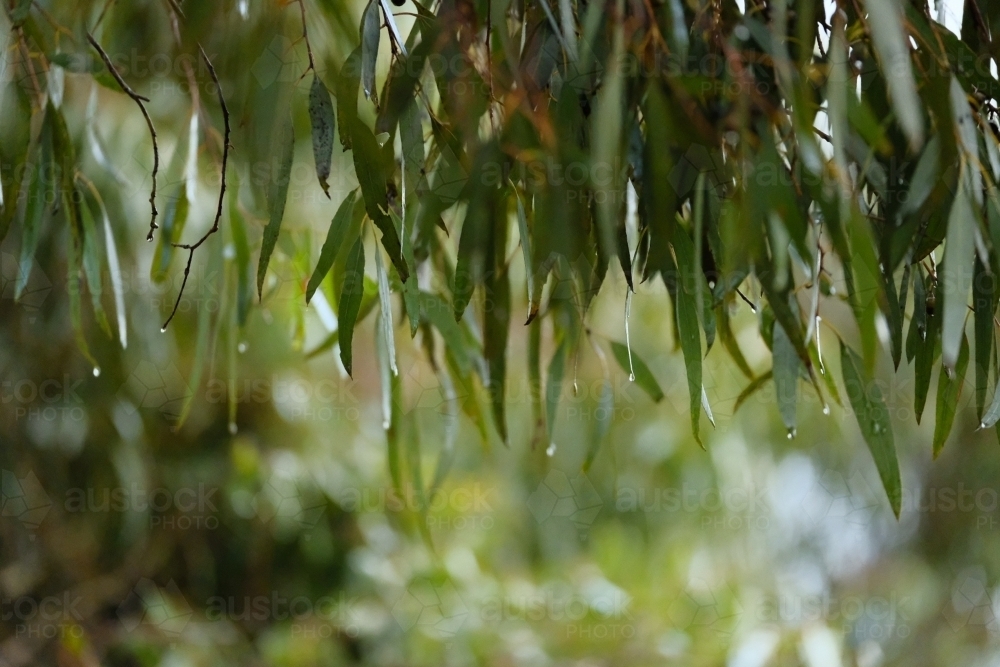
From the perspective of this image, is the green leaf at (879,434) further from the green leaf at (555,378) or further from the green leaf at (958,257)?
the green leaf at (555,378)

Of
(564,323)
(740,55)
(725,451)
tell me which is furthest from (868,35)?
(725,451)

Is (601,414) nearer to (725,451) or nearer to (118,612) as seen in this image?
(725,451)

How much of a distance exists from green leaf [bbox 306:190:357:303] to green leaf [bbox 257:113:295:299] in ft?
0.10

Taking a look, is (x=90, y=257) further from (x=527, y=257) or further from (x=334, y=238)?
(x=527, y=257)

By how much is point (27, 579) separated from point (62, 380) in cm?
38

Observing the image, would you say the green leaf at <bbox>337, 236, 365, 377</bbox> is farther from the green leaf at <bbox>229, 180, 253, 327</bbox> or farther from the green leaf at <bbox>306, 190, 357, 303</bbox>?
the green leaf at <bbox>229, 180, 253, 327</bbox>

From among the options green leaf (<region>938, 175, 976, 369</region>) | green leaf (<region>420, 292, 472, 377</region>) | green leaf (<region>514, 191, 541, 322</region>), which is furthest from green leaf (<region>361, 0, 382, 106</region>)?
green leaf (<region>938, 175, 976, 369</region>)

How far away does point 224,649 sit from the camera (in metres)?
1.72

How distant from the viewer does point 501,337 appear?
0.66 meters

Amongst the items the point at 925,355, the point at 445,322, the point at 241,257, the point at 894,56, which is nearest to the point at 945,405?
the point at 925,355

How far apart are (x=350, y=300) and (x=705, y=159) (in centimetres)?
23

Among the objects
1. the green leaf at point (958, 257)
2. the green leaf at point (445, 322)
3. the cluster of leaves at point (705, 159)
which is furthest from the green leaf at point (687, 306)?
the green leaf at point (445, 322)

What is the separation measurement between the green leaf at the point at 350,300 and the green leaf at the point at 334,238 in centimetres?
1

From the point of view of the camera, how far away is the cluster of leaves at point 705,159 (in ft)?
1.48
